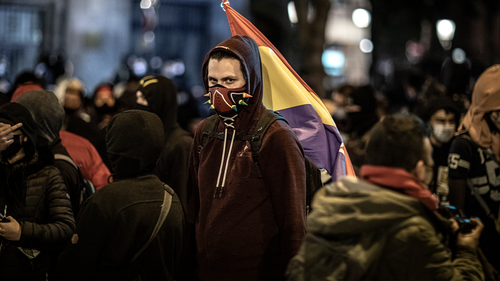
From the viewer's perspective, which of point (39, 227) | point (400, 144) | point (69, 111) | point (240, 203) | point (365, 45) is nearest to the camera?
point (400, 144)

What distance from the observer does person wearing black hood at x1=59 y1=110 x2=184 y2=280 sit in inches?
116

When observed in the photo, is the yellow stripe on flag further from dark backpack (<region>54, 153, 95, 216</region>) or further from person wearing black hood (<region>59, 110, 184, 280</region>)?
dark backpack (<region>54, 153, 95, 216</region>)

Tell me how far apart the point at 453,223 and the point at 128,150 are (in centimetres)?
176

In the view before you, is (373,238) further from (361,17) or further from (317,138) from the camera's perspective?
(361,17)

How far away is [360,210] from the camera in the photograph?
2.24 meters

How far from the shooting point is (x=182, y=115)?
1088cm

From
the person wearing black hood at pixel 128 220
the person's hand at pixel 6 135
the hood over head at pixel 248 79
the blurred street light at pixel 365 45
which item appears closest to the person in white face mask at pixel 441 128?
the hood over head at pixel 248 79

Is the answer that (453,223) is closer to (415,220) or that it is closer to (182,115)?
(415,220)

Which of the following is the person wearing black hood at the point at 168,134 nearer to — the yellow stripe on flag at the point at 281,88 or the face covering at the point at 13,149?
the yellow stripe on flag at the point at 281,88

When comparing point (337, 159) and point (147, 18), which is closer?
point (337, 159)

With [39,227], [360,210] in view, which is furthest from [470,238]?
[39,227]

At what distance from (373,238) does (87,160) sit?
327 centimetres

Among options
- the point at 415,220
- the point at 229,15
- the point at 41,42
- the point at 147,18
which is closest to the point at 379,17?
the point at 147,18

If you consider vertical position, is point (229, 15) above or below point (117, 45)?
above
